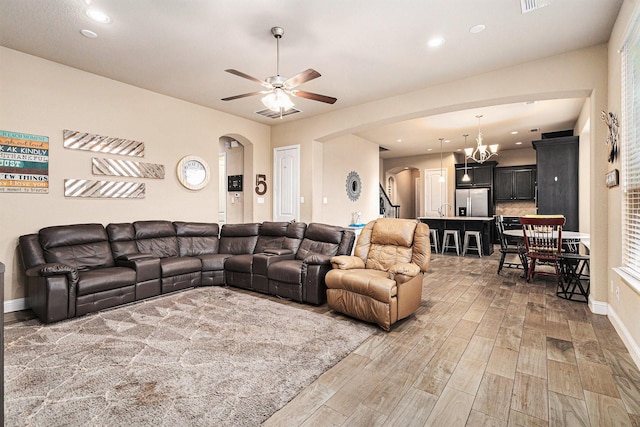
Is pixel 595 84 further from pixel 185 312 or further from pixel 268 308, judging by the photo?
pixel 185 312

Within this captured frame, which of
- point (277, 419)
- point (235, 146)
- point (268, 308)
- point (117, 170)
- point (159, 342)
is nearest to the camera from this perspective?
point (277, 419)

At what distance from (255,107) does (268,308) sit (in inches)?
140

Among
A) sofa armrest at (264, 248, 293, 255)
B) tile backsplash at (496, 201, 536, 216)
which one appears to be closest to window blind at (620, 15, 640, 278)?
sofa armrest at (264, 248, 293, 255)

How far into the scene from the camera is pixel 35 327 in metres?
3.08

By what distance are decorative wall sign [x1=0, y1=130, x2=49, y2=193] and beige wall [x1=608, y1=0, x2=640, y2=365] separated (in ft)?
19.6

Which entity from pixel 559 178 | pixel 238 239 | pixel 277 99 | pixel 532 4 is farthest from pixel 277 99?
pixel 559 178

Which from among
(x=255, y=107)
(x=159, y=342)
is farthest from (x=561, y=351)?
(x=255, y=107)

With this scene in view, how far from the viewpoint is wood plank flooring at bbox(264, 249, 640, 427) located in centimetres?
180

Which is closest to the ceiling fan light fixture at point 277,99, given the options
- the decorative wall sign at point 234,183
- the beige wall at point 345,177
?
the beige wall at point 345,177

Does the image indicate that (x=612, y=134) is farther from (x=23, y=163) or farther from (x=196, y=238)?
(x=23, y=163)

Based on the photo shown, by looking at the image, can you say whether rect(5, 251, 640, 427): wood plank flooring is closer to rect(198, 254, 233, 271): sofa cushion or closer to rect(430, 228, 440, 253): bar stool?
rect(198, 254, 233, 271): sofa cushion

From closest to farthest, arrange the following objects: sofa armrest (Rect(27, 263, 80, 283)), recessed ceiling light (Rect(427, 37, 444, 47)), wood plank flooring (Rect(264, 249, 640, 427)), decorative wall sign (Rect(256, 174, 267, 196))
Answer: wood plank flooring (Rect(264, 249, 640, 427)) < sofa armrest (Rect(27, 263, 80, 283)) < recessed ceiling light (Rect(427, 37, 444, 47)) < decorative wall sign (Rect(256, 174, 267, 196))

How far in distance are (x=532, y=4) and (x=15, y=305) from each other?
20.2ft

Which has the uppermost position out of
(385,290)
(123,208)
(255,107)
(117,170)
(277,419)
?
(255,107)
